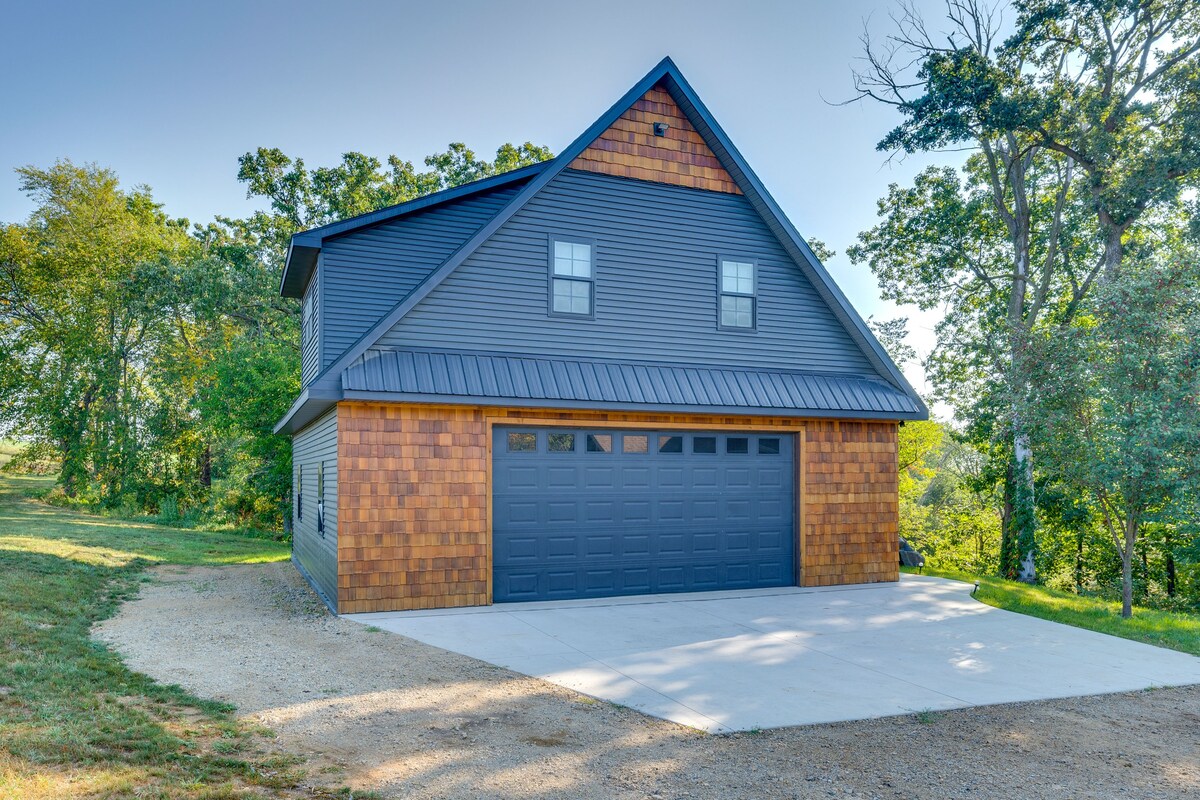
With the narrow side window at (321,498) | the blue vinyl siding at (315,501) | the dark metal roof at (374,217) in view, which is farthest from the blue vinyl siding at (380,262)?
the narrow side window at (321,498)

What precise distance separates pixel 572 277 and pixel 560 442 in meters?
2.48

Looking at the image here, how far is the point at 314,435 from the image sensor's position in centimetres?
1315

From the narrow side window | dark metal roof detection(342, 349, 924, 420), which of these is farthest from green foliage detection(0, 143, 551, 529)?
dark metal roof detection(342, 349, 924, 420)

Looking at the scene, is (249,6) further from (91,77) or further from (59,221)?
(59,221)

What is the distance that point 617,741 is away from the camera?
5.27m

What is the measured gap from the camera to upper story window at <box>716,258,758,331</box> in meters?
12.4

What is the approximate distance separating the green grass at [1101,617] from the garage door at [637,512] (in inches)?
133

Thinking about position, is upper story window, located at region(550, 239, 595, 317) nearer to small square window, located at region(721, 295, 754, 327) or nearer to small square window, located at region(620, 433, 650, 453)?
small square window, located at region(620, 433, 650, 453)

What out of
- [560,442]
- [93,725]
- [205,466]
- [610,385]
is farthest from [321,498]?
[205,466]

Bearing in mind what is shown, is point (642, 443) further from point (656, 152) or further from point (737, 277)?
point (656, 152)

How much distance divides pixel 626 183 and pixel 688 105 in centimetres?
160

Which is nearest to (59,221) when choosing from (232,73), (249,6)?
(232,73)

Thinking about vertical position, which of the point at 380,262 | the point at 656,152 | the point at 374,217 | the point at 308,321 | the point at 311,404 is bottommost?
the point at 311,404

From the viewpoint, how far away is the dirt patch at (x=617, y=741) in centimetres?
455
